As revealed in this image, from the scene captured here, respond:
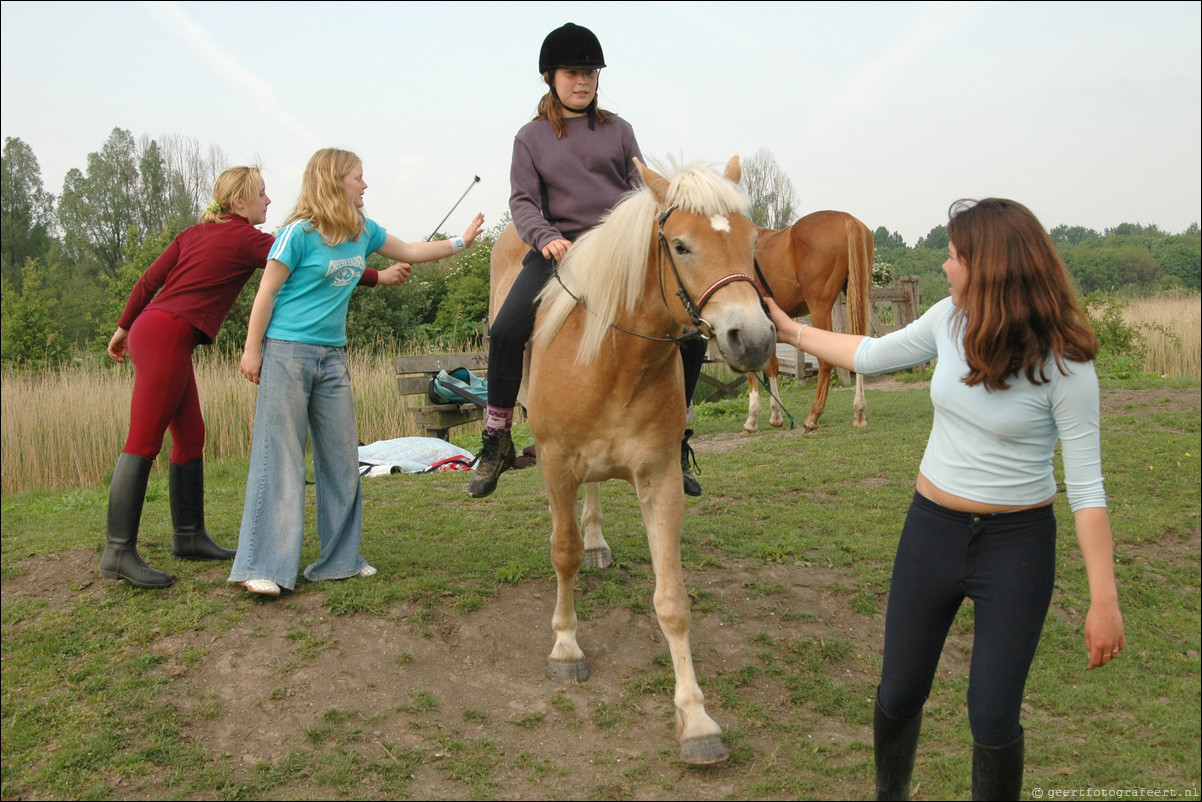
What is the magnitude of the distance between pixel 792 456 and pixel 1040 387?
622 centimetres

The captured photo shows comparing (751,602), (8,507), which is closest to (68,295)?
(8,507)

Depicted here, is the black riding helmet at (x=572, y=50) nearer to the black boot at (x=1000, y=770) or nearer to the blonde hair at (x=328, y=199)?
the blonde hair at (x=328, y=199)

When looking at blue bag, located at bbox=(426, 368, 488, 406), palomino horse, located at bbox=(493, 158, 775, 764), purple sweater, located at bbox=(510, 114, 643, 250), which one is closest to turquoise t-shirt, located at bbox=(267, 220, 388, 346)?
purple sweater, located at bbox=(510, 114, 643, 250)

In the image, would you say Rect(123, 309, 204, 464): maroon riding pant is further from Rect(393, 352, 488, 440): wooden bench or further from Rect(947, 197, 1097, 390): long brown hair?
Rect(393, 352, 488, 440): wooden bench

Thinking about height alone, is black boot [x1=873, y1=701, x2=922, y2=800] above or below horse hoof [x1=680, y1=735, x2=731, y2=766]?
above

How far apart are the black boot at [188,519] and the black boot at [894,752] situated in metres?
3.94

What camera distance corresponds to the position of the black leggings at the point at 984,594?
2.57 m

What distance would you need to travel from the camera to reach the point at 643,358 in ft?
12.2

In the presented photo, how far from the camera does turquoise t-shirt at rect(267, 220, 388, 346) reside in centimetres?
448

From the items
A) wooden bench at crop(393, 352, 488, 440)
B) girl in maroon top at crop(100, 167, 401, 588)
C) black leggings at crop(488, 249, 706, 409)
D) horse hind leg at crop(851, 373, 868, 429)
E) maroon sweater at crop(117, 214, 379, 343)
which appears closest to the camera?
black leggings at crop(488, 249, 706, 409)

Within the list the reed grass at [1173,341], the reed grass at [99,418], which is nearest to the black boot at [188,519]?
the reed grass at [99,418]

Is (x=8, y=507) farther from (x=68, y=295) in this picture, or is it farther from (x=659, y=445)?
(x=68, y=295)

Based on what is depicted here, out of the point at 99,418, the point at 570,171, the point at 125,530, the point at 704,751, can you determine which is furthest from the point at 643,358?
the point at 99,418

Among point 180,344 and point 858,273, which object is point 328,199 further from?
point 858,273
